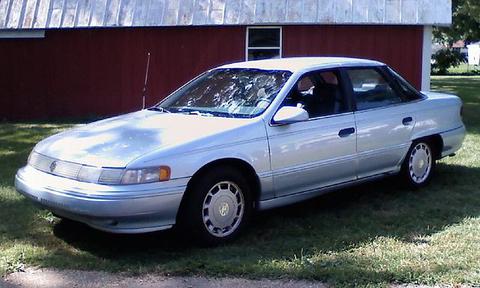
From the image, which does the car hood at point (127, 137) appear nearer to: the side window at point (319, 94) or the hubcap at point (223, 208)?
the hubcap at point (223, 208)

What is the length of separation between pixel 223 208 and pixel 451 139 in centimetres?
338

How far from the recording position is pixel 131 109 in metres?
16.1

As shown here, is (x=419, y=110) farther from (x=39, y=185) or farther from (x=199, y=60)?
(x=199, y=60)

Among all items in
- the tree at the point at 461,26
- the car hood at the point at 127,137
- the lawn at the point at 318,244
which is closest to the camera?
the lawn at the point at 318,244

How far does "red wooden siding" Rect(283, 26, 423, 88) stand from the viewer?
15477 millimetres

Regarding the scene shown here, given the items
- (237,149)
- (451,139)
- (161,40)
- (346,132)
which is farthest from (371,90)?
(161,40)

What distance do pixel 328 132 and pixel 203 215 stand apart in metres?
1.56

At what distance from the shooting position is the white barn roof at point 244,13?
1509cm

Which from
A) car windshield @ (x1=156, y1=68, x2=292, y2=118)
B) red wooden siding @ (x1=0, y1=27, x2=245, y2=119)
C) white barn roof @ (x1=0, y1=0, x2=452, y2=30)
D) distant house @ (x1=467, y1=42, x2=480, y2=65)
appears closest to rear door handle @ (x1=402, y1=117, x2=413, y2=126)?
car windshield @ (x1=156, y1=68, x2=292, y2=118)

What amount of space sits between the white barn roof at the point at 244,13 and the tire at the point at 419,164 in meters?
8.10

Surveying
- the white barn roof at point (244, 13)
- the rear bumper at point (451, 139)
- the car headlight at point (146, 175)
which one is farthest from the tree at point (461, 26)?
the car headlight at point (146, 175)

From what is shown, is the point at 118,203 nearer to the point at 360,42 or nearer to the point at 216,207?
the point at 216,207

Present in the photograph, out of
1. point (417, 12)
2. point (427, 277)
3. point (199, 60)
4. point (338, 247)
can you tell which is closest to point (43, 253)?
point (338, 247)

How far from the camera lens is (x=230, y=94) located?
20.8 feet
